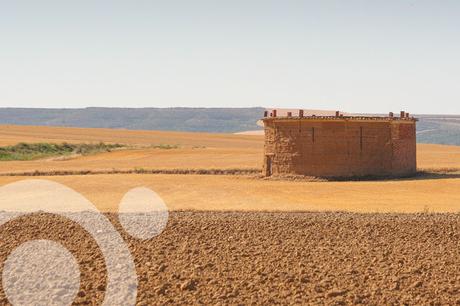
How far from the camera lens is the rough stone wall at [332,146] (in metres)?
33.7

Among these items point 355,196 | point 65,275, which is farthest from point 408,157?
point 65,275

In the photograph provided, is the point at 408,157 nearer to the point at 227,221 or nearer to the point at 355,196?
the point at 355,196

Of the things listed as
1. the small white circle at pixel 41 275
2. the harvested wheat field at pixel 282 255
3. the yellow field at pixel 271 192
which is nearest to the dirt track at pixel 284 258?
the harvested wheat field at pixel 282 255

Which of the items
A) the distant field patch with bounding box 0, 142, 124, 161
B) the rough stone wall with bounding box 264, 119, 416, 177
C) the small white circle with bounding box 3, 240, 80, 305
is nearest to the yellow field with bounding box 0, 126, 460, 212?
the rough stone wall with bounding box 264, 119, 416, 177

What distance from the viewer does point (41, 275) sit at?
512 inches

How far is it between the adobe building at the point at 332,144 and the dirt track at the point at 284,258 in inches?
601

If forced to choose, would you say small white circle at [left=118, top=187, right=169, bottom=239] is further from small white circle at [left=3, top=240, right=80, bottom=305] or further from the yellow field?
small white circle at [left=3, top=240, right=80, bottom=305]

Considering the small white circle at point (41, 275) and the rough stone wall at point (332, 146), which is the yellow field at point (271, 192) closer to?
the rough stone wall at point (332, 146)

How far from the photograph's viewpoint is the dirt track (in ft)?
38.3

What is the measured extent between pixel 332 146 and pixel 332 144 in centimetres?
13

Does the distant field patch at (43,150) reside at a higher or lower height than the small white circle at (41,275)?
lower

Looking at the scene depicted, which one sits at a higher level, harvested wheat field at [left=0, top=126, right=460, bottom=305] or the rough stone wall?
the rough stone wall

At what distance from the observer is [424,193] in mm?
29781

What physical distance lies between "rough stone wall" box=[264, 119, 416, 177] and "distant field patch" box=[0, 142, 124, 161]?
3071cm
